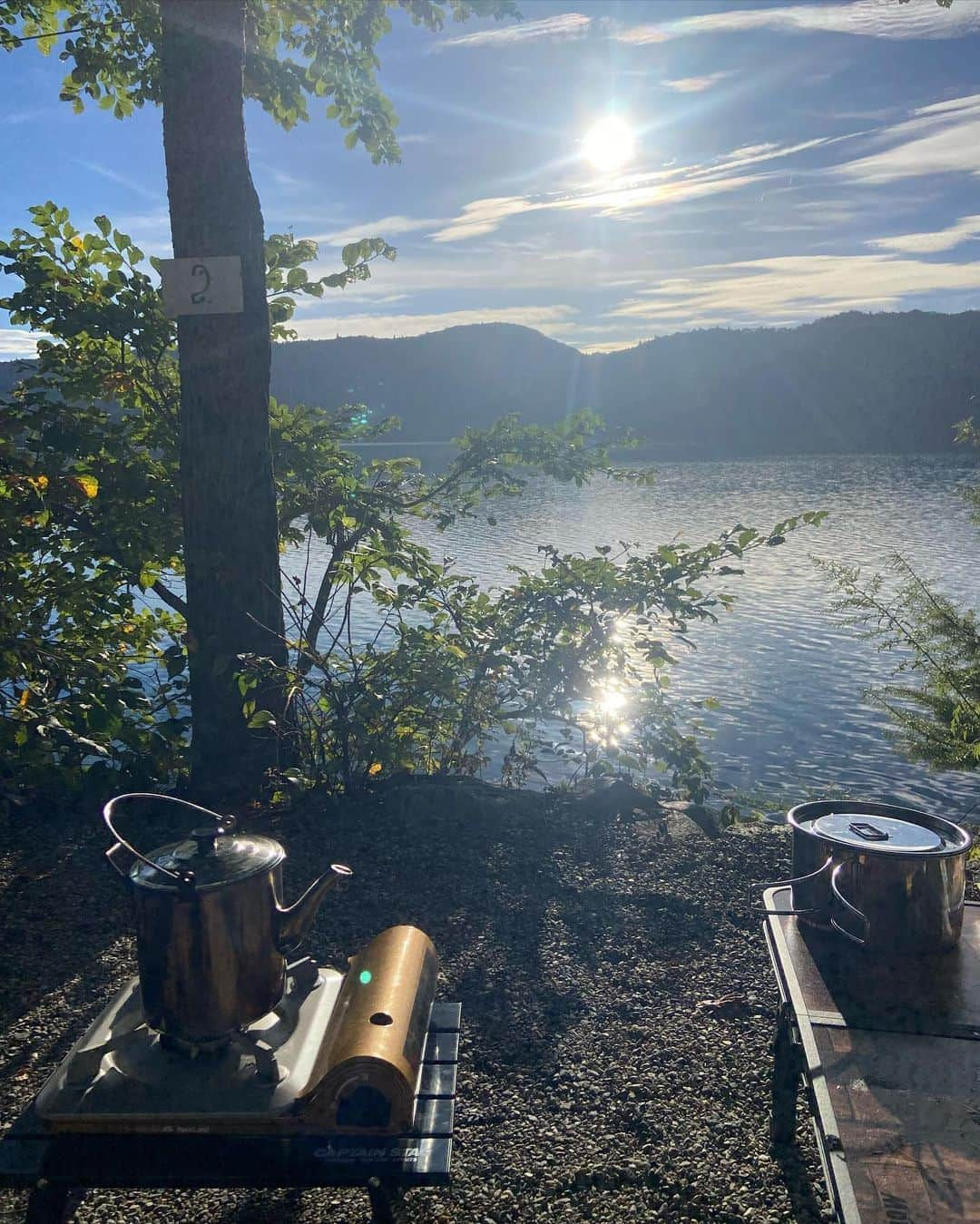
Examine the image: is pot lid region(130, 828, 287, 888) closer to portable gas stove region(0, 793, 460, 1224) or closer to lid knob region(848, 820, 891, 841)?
→ portable gas stove region(0, 793, 460, 1224)

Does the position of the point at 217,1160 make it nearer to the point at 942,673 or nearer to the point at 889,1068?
the point at 889,1068

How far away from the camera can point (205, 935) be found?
239 centimetres

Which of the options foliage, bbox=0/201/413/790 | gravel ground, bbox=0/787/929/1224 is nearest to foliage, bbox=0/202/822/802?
foliage, bbox=0/201/413/790

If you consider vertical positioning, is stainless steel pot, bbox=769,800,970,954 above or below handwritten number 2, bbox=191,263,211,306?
below

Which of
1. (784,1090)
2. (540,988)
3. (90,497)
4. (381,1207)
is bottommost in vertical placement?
(540,988)

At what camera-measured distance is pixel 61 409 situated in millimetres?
5863

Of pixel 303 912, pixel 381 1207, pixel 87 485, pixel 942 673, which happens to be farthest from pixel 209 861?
pixel 942 673

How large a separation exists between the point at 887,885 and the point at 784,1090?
3.10 feet

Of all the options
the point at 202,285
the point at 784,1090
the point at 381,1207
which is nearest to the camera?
the point at 381,1207

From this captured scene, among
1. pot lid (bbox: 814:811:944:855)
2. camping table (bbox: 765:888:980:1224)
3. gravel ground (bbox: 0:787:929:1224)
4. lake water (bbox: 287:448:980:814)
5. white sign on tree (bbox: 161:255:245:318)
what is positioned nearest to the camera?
camping table (bbox: 765:888:980:1224)

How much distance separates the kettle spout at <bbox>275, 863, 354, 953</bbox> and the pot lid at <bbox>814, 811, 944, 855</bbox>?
1403 mm

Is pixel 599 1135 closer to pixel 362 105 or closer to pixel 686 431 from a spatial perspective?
pixel 362 105

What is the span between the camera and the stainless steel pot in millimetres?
2494

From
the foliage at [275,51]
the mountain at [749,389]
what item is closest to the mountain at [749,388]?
the mountain at [749,389]
